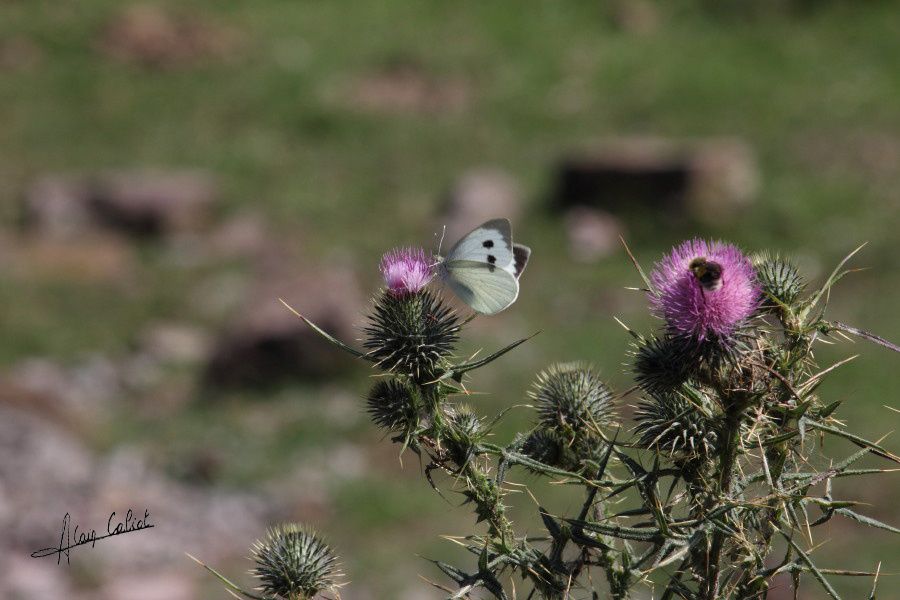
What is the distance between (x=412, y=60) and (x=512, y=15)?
2.73m

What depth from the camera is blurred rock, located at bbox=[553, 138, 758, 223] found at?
16375 millimetres

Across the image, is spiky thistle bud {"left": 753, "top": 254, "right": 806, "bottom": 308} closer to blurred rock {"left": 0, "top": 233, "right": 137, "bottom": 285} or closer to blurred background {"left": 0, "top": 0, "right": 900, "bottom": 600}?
blurred background {"left": 0, "top": 0, "right": 900, "bottom": 600}

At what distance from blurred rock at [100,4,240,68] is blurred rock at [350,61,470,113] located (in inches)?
117

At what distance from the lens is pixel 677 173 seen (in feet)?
54.6

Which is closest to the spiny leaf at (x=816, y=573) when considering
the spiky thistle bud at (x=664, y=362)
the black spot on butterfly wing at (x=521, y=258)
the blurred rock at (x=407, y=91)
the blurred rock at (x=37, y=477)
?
the spiky thistle bud at (x=664, y=362)

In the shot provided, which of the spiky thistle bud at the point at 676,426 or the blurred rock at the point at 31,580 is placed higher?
the blurred rock at the point at 31,580

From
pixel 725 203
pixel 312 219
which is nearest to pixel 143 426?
pixel 312 219

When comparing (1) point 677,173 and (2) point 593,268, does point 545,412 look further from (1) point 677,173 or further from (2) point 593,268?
(1) point 677,173

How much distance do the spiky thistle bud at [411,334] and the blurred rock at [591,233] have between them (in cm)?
1303

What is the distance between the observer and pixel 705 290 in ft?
7.84

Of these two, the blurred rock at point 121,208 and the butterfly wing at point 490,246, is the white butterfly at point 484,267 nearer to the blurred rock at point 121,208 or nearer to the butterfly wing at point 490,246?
the butterfly wing at point 490,246

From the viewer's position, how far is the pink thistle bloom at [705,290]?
2391 millimetres
